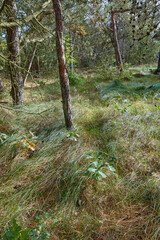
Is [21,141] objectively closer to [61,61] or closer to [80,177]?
[80,177]

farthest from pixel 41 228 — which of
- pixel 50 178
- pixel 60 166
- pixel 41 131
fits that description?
pixel 41 131

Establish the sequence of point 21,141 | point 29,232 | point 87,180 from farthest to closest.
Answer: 1. point 21,141
2. point 87,180
3. point 29,232

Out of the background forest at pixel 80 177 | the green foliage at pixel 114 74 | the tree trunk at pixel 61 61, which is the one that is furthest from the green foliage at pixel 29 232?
the green foliage at pixel 114 74

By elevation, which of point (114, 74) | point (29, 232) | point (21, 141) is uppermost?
point (114, 74)

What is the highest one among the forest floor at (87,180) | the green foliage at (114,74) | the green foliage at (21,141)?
the green foliage at (114,74)

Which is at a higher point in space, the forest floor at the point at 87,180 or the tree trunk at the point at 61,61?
the tree trunk at the point at 61,61

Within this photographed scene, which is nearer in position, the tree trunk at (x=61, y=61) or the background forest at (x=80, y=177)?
the background forest at (x=80, y=177)

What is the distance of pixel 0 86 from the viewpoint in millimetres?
4977

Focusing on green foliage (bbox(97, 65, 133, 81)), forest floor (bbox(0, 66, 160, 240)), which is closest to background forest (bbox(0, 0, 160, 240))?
forest floor (bbox(0, 66, 160, 240))

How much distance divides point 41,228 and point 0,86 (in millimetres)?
5156

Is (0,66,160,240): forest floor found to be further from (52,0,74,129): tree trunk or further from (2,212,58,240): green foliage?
(52,0,74,129): tree trunk

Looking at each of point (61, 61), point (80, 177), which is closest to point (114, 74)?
point (61, 61)

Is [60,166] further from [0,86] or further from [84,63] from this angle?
[84,63]

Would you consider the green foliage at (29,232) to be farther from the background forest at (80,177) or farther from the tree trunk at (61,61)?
the tree trunk at (61,61)
